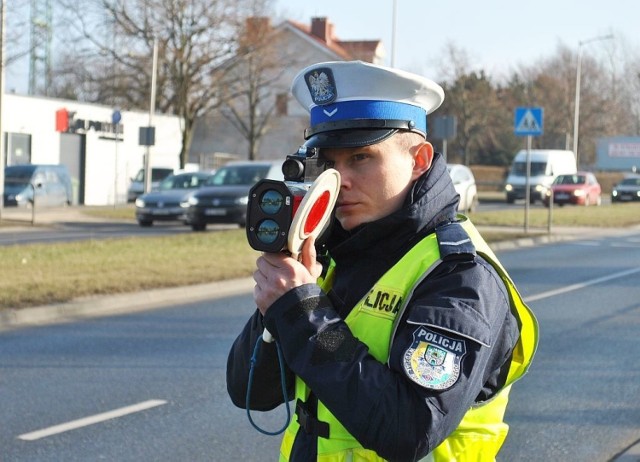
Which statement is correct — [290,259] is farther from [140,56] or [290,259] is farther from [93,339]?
[140,56]

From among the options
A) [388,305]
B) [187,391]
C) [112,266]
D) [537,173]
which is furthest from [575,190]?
[388,305]

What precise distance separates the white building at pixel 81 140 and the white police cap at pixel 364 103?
37889 mm

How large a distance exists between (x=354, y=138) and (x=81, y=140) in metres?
44.6

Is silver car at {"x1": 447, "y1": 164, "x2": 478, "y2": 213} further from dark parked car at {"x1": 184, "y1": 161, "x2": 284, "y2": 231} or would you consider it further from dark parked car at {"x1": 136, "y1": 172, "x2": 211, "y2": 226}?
dark parked car at {"x1": 136, "y1": 172, "x2": 211, "y2": 226}

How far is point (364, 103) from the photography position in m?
2.38

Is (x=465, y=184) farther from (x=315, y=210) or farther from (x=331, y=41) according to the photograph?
(x=331, y=41)

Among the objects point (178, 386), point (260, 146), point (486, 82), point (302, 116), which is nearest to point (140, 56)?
point (302, 116)

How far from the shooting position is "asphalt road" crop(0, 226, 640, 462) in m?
6.08

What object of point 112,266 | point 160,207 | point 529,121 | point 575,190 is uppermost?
point 529,121

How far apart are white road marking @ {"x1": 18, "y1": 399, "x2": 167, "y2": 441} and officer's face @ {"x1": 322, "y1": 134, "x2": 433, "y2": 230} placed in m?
4.27

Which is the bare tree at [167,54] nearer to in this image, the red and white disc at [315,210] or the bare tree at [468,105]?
the bare tree at [468,105]

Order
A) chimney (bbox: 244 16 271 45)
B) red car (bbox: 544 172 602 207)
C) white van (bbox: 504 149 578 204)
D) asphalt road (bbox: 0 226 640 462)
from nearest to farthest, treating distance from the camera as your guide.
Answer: asphalt road (bbox: 0 226 640 462) < red car (bbox: 544 172 602 207) < white van (bbox: 504 149 578 204) < chimney (bbox: 244 16 271 45)

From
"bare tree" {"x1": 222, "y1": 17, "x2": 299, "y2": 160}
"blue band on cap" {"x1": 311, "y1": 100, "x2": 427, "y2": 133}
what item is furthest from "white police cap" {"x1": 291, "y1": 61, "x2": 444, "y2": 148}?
"bare tree" {"x1": 222, "y1": 17, "x2": 299, "y2": 160}

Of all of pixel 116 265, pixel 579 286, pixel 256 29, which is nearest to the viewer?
pixel 579 286
